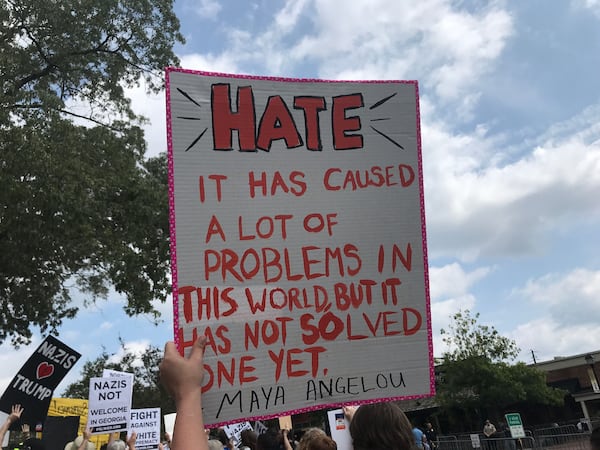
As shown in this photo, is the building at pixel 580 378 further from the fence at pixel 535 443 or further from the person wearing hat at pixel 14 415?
the person wearing hat at pixel 14 415

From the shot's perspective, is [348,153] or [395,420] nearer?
[395,420]

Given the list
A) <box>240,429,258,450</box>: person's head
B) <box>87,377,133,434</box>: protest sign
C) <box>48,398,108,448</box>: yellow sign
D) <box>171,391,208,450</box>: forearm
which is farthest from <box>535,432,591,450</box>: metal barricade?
<box>171,391,208,450</box>: forearm

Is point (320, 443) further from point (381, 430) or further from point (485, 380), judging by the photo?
point (485, 380)

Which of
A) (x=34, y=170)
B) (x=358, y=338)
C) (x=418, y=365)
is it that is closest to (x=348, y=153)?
(x=358, y=338)

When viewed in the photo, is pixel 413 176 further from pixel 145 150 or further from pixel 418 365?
pixel 145 150

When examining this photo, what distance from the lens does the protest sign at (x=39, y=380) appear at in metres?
5.62

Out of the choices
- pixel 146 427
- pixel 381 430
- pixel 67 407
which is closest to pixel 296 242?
pixel 381 430

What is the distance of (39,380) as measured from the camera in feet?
19.1

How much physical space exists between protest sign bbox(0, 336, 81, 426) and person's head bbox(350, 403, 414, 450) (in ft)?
15.5

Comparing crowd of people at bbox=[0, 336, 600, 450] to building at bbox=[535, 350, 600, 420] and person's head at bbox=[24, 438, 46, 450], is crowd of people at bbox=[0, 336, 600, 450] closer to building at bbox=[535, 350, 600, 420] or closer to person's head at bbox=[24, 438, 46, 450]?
person's head at bbox=[24, 438, 46, 450]

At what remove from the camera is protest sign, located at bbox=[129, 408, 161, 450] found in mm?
8820

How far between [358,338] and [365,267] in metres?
0.35

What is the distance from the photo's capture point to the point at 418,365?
8.95ft

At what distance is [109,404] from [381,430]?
5.75m
